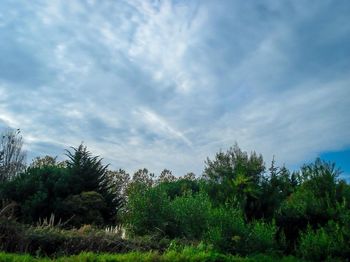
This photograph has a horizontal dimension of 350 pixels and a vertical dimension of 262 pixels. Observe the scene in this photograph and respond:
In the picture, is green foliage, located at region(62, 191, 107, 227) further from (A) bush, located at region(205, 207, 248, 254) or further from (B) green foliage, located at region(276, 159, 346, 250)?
(A) bush, located at region(205, 207, 248, 254)

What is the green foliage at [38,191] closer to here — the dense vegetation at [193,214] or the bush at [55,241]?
the dense vegetation at [193,214]

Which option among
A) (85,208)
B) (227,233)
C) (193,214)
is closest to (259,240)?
(227,233)

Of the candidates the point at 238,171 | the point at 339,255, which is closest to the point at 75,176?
the point at 238,171

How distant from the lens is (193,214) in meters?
15.9

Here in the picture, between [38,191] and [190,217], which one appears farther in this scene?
[38,191]

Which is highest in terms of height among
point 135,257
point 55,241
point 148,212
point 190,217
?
point 148,212

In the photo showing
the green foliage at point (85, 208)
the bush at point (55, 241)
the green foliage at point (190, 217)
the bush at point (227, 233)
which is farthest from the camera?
the green foliage at point (85, 208)

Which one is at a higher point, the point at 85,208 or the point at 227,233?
the point at 85,208

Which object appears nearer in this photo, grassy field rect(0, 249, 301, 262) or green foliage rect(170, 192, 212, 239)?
grassy field rect(0, 249, 301, 262)

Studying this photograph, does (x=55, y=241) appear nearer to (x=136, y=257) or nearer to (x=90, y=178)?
(x=136, y=257)

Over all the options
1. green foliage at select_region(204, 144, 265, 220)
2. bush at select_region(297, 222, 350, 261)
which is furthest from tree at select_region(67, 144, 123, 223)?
bush at select_region(297, 222, 350, 261)

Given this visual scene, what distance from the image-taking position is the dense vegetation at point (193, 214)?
9.63 meters

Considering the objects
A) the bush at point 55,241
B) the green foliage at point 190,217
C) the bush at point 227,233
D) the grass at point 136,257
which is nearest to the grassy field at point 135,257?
the grass at point 136,257

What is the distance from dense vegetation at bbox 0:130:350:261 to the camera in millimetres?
9633
